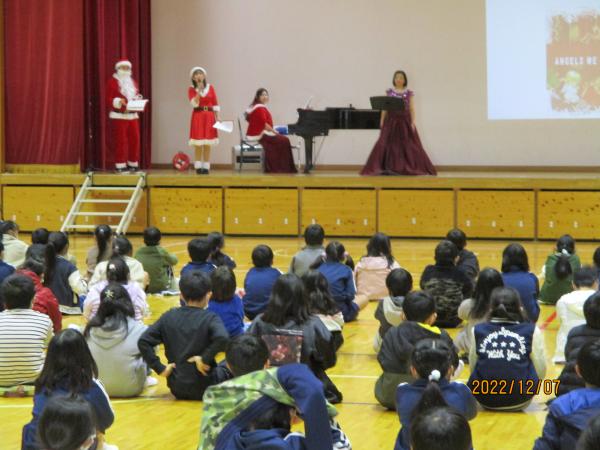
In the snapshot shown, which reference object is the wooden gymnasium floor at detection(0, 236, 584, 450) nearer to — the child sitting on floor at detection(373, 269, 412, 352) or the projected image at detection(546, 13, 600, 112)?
the child sitting on floor at detection(373, 269, 412, 352)

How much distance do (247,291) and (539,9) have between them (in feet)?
33.7

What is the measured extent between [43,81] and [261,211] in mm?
3845

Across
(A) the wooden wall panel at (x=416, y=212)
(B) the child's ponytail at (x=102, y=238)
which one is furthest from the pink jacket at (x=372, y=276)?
(A) the wooden wall panel at (x=416, y=212)

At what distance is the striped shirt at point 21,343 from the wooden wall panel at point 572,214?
9226mm

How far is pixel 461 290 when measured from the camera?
333 inches

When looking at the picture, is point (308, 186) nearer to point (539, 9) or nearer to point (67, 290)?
point (539, 9)

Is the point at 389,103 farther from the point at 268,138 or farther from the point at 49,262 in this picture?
the point at 49,262

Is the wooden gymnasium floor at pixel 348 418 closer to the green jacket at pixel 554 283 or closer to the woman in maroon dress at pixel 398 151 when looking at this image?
the green jacket at pixel 554 283

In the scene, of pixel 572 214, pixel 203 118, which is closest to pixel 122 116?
pixel 203 118

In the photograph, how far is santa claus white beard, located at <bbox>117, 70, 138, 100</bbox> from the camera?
16391 millimetres

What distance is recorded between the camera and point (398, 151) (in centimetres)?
1596

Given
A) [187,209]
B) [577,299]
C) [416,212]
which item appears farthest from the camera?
[187,209]

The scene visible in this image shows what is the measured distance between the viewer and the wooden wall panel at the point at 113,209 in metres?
15.5

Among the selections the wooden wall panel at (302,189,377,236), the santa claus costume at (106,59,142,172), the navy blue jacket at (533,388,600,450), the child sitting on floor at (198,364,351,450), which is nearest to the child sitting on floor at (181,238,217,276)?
the child sitting on floor at (198,364,351,450)
